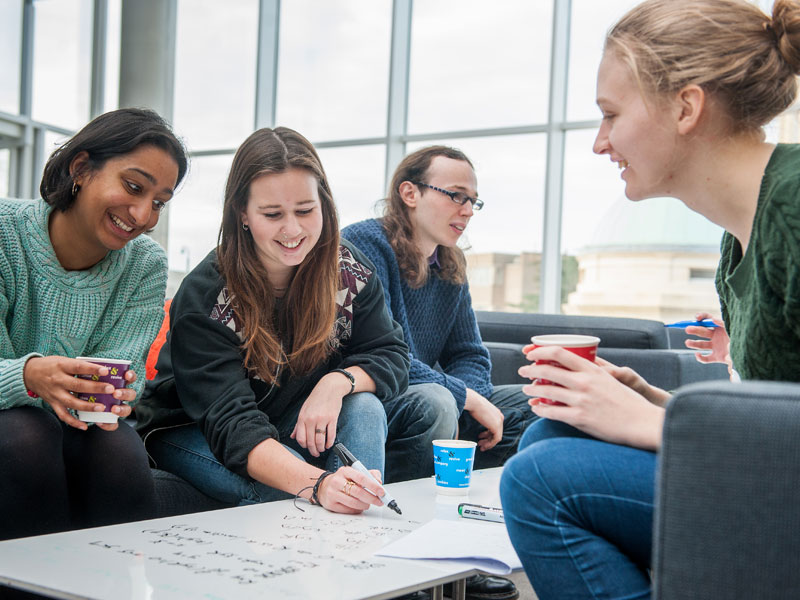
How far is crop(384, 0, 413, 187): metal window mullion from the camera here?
6848 millimetres

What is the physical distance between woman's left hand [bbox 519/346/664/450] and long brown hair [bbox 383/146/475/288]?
1.57 meters

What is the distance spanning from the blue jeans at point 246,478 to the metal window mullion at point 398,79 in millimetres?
5171

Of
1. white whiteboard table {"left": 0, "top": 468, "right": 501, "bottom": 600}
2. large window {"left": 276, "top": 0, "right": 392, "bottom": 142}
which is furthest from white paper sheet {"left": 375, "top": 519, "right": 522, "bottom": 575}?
large window {"left": 276, "top": 0, "right": 392, "bottom": 142}

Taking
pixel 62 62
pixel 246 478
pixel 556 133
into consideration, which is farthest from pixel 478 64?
pixel 246 478

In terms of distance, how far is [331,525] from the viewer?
4.31 feet

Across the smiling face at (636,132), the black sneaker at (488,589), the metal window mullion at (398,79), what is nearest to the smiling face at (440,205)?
the black sneaker at (488,589)

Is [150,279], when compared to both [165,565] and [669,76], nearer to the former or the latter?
[165,565]

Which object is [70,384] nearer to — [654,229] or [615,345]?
[615,345]

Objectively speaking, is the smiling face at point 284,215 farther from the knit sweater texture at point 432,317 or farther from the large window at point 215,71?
the large window at point 215,71

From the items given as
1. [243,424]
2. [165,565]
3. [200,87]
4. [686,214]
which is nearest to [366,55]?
[200,87]

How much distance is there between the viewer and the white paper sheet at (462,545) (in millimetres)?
1119

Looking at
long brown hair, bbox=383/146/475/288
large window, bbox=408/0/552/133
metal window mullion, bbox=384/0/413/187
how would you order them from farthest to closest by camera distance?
metal window mullion, bbox=384/0/413/187, large window, bbox=408/0/552/133, long brown hair, bbox=383/146/475/288

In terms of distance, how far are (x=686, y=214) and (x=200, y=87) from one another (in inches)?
193

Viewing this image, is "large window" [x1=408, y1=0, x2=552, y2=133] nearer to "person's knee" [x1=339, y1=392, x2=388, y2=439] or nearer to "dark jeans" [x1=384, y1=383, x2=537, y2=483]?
"dark jeans" [x1=384, y1=383, x2=537, y2=483]
